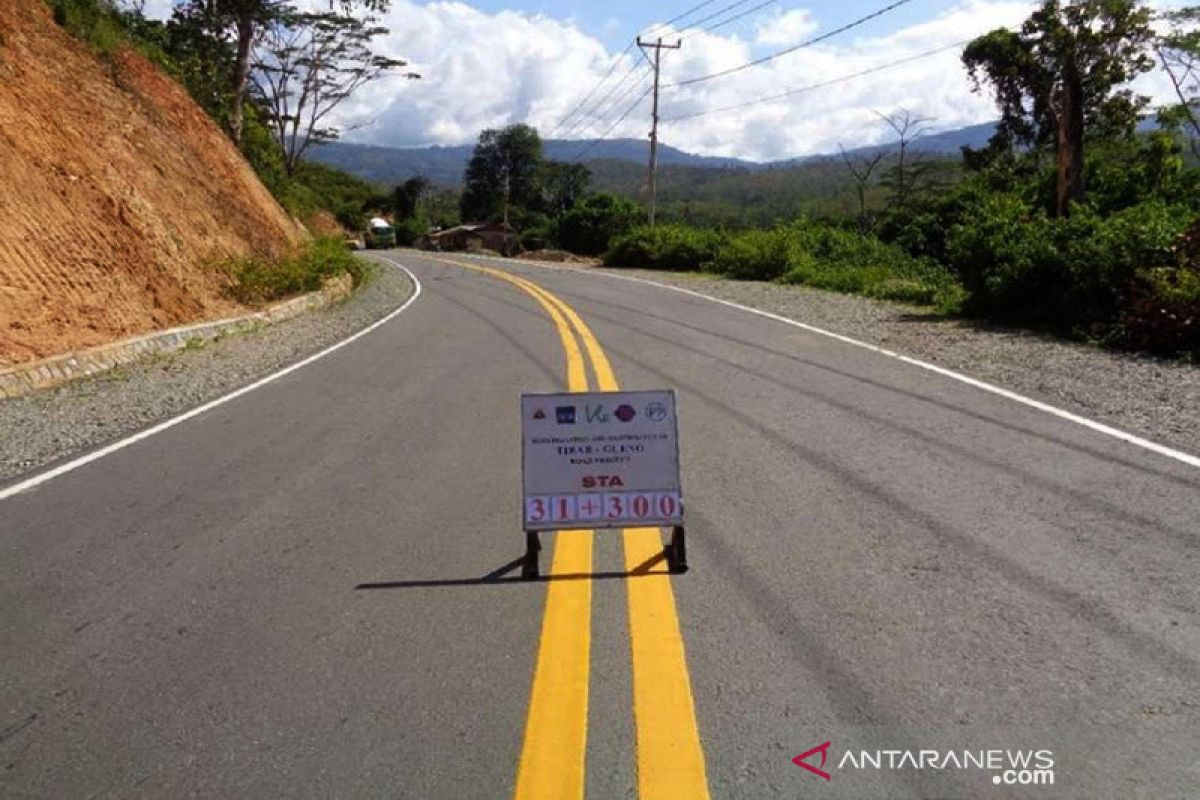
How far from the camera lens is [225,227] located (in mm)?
20812

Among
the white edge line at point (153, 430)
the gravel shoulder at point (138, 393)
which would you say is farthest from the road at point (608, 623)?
the gravel shoulder at point (138, 393)

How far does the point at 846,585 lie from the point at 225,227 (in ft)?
64.0

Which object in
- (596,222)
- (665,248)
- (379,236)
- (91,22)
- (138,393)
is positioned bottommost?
(138,393)

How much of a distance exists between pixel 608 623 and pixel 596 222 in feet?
Answer: 165

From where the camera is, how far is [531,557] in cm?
453

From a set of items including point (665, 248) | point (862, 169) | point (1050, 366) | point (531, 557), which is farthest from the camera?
point (862, 169)

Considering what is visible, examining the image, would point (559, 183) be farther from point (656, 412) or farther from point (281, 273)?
point (656, 412)

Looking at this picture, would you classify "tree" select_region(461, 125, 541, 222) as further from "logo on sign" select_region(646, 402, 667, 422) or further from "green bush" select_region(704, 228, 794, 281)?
"logo on sign" select_region(646, 402, 667, 422)

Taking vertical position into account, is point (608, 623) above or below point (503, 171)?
below

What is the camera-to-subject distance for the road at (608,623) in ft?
9.72

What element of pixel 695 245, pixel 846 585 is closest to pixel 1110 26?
pixel 695 245

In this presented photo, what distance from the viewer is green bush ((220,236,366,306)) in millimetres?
18898

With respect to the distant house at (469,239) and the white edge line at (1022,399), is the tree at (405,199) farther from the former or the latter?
the white edge line at (1022,399)

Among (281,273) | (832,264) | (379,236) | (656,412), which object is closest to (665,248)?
(832,264)
